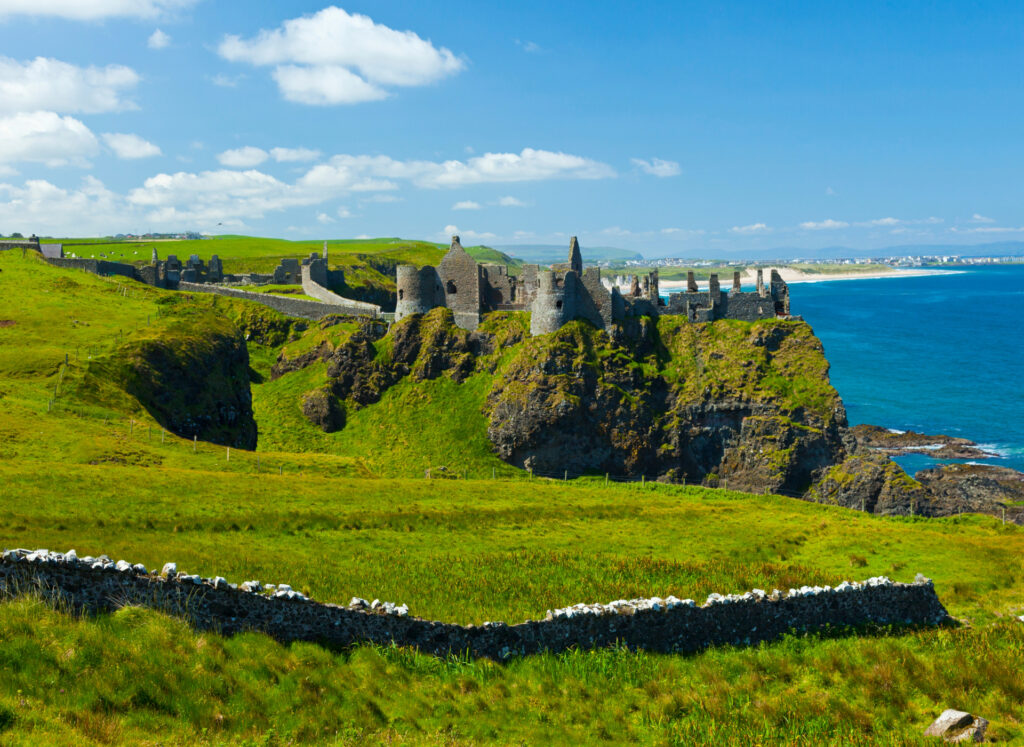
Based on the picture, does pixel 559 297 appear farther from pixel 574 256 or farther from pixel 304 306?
pixel 304 306

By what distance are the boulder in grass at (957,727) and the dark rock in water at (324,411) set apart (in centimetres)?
6567

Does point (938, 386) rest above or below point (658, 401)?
below

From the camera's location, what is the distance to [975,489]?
7506 cm

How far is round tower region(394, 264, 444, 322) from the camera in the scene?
277 ft

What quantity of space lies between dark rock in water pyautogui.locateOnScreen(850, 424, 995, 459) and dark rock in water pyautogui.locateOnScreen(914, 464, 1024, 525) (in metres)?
6.50

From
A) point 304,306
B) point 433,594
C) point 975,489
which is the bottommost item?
Result: point 975,489

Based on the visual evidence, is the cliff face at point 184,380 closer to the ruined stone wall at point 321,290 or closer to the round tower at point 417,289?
the round tower at point 417,289

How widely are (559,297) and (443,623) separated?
192 ft

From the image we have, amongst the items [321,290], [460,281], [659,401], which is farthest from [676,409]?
[321,290]

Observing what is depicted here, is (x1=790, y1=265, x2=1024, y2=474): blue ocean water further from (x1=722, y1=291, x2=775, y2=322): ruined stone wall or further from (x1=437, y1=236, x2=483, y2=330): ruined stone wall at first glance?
(x1=437, y1=236, x2=483, y2=330): ruined stone wall

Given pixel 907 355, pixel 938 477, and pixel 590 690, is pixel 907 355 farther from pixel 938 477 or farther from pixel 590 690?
pixel 590 690

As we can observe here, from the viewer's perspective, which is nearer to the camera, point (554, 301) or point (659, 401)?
point (659, 401)

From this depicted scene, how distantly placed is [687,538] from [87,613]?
2526 centimetres

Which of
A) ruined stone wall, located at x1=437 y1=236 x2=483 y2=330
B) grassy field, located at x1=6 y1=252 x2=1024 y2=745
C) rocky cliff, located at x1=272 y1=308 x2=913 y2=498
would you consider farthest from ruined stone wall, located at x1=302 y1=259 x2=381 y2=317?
grassy field, located at x1=6 y1=252 x2=1024 y2=745
